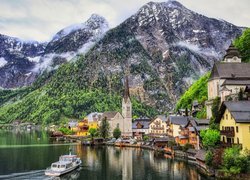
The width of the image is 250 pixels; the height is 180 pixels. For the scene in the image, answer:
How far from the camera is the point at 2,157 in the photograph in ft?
339

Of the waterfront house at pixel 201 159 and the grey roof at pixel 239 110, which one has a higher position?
the grey roof at pixel 239 110

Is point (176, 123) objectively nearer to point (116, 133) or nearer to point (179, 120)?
point (179, 120)

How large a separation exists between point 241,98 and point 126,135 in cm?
9925

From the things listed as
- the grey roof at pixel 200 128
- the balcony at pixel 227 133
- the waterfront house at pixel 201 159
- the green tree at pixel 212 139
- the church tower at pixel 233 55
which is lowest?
the waterfront house at pixel 201 159

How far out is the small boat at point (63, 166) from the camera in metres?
78.6

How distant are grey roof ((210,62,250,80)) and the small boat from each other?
50.8m

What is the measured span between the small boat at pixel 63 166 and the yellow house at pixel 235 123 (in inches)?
1427

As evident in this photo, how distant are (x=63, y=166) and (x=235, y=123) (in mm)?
39662

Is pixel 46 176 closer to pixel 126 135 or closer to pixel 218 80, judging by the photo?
pixel 218 80

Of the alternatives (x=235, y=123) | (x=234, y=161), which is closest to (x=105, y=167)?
(x=235, y=123)

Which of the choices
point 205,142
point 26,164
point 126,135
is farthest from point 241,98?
point 126,135

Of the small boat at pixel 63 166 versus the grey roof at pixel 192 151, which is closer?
the small boat at pixel 63 166

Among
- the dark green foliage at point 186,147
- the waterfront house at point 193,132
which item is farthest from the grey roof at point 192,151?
the dark green foliage at point 186,147

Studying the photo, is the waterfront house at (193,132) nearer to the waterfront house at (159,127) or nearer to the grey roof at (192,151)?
the grey roof at (192,151)
